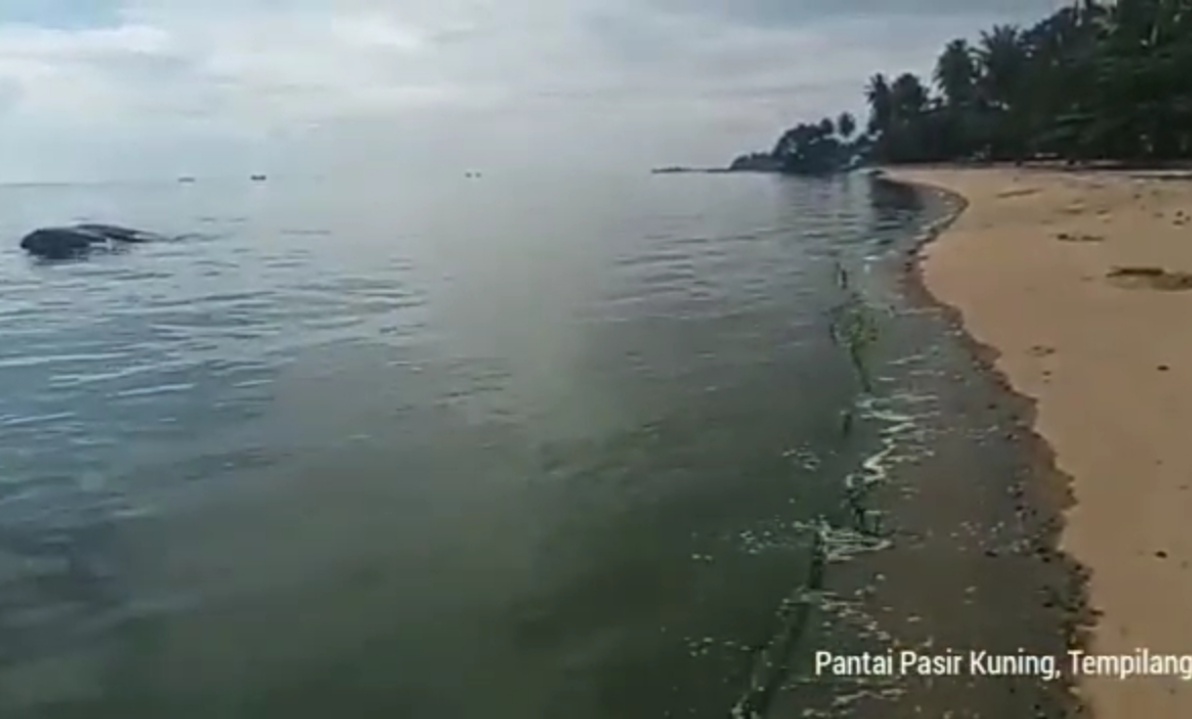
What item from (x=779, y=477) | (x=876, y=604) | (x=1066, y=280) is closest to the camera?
(x=876, y=604)

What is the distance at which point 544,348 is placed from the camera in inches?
600

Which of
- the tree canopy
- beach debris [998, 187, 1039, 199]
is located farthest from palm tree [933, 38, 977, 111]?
beach debris [998, 187, 1039, 199]

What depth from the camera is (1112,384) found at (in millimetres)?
10070

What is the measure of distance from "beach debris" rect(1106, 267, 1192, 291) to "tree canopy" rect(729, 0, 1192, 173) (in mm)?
37258

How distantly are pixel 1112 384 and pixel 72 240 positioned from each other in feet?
110

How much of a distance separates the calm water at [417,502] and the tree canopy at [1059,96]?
3983 centimetres

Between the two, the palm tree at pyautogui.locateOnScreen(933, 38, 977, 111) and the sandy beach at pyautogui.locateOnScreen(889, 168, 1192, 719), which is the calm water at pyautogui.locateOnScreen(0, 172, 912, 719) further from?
the palm tree at pyautogui.locateOnScreen(933, 38, 977, 111)

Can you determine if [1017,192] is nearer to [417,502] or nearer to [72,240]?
[72,240]

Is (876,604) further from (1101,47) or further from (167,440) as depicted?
(1101,47)

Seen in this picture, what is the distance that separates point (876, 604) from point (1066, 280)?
12.2 m

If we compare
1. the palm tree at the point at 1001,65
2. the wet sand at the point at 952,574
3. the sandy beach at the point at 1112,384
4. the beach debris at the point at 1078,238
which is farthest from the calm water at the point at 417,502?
the palm tree at the point at 1001,65

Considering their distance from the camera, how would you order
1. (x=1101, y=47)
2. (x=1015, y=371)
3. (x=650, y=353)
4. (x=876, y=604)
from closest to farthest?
(x=876, y=604) → (x=1015, y=371) → (x=650, y=353) → (x=1101, y=47)

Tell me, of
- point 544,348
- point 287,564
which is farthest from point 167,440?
point 544,348

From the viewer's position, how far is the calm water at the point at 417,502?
19.5ft
